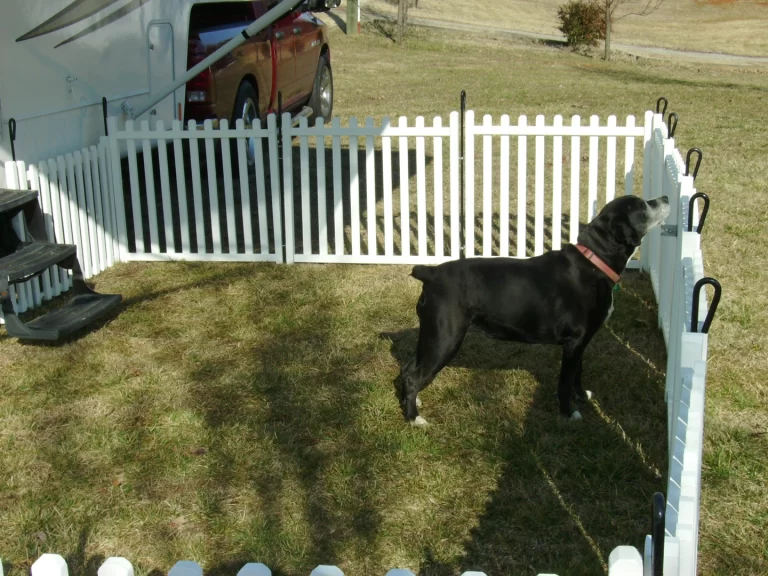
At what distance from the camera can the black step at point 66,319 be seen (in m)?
5.26

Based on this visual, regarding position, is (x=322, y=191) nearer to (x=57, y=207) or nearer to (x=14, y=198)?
(x=57, y=207)

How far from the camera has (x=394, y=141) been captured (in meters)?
13.5

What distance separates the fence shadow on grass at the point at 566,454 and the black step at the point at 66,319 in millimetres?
1845

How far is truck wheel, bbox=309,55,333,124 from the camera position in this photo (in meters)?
12.9

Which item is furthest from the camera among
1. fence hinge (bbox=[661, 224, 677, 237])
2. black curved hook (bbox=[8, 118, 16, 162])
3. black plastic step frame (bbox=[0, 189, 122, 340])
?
black curved hook (bbox=[8, 118, 16, 162])

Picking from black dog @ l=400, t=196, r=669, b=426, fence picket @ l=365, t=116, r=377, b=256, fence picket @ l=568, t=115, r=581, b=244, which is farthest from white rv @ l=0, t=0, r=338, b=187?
black dog @ l=400, t=196, r=669, b=426

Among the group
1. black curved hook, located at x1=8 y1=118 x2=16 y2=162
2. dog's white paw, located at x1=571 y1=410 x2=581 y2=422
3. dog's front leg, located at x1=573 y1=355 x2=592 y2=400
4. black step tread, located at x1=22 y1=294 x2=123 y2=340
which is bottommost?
dog's white paw, located at x1=571 y1=410 x2=581 y2=422

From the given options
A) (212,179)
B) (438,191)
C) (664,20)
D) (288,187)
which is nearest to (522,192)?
(438,191)

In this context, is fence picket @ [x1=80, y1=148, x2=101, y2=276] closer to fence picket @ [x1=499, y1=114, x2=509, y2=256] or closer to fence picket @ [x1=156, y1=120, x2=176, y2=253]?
fence picket @ [x1=156, y1=120, x2=176, y2=253]

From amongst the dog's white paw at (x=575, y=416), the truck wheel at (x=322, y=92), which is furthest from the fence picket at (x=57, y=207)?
the truck wheel at (x=322, y=92)

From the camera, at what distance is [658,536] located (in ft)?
5.96

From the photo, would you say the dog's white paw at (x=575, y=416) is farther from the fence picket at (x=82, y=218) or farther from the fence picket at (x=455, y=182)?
the fence picket at (x=82, y=218)

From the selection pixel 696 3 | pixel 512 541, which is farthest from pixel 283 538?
pixel 696 3

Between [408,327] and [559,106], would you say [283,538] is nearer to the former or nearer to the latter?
[408,327]
